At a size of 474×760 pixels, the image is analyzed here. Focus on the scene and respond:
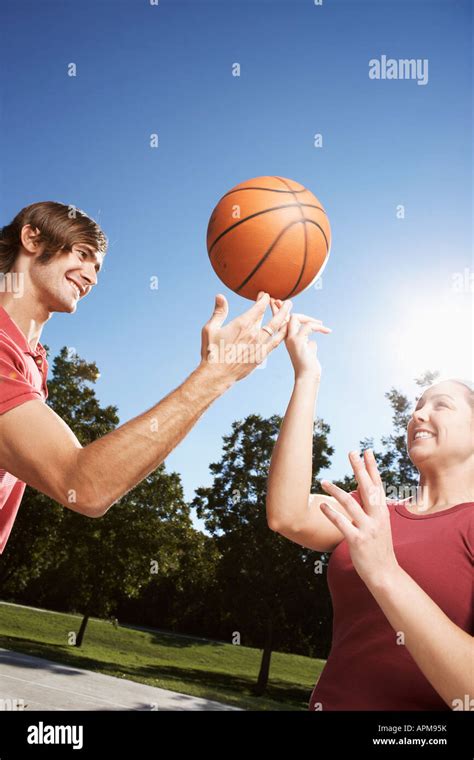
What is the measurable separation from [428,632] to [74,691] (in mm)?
18339

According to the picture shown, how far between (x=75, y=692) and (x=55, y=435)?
17.5 metres

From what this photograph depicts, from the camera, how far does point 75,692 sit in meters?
17.6

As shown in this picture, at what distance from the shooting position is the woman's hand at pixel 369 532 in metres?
1.93

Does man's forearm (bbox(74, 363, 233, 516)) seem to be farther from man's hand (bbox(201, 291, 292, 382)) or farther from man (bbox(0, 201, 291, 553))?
man's hand (bbox(201, 291, 292, 382))

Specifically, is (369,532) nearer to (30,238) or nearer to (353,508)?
(353,508)

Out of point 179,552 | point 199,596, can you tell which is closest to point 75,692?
point 179,552

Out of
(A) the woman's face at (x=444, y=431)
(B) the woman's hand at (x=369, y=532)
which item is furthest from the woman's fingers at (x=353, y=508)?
(A) the woman's face at (x=444, y=431)

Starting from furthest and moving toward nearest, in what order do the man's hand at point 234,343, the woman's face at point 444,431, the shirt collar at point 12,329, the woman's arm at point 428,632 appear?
the shirt collar at point 12,329, the man's hand at point 234,343, the woman's face at point 444,431, the woman's arm at point 428,632

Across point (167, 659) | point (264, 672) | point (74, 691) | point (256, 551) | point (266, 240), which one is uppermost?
point (266, 240)

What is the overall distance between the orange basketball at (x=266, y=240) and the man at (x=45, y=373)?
2.82 ft

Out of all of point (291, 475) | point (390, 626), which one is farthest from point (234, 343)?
point (390, 626)

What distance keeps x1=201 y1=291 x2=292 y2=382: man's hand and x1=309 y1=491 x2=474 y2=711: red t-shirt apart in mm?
980

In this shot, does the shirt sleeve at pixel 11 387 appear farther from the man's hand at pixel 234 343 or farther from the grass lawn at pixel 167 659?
the grass lawn at pixel 167 659

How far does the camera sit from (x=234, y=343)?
3.00m
